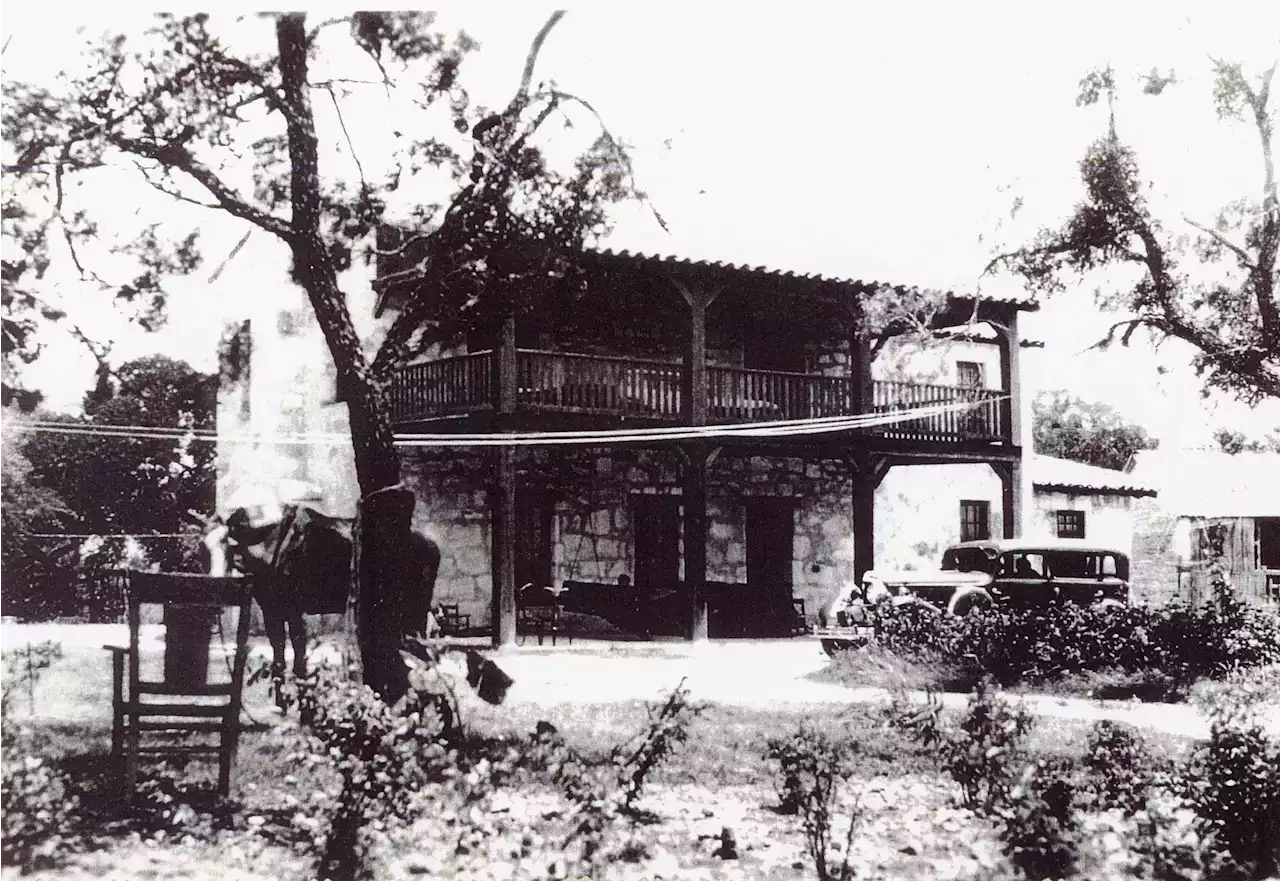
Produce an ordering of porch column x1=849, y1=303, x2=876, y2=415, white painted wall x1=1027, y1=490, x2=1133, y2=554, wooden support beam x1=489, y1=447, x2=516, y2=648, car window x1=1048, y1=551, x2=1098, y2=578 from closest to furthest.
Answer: white painted wall x1=1027, y1=490, x2=1133, y2=554 → wooden support beam x1=489, y1=447, x2=516, y2=648 → car window x1=1048, y1=551, x2=1098, y2=578 → porch column x1=849, y1=303, x2=876, y2=415

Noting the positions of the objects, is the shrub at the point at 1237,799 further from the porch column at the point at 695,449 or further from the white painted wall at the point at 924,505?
the porch column at the point at 695,449

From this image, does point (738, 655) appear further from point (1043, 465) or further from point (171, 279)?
point (171, 279)

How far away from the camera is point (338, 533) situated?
4.79 metres

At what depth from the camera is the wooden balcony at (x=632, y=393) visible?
5.05 m

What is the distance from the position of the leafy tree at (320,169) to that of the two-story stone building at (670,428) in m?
0.19

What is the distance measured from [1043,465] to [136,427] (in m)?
5.11

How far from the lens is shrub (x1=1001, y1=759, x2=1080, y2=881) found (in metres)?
4.16

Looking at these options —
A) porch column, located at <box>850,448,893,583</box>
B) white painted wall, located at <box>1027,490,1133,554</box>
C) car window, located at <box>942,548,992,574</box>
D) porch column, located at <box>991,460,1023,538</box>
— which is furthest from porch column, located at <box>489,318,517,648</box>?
porch column, located at <box>991,460,1023,538</box>

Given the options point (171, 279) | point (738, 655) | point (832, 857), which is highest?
point (171, 279)

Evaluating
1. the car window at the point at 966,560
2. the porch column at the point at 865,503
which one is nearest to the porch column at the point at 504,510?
the porch column at the point at 865,503

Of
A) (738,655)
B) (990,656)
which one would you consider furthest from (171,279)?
(990,656)

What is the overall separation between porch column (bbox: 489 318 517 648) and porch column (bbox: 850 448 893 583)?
207 centimetres

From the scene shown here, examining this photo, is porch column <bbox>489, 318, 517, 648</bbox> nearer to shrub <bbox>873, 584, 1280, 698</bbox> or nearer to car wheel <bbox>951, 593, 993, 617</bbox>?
shrub <bbox>873, 584, 1280, 698</bbox>

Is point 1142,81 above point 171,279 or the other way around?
above
